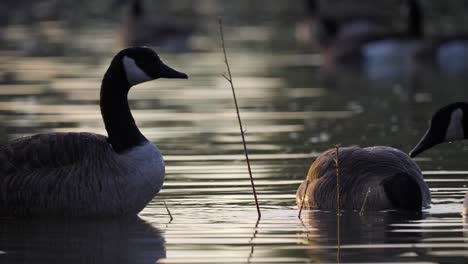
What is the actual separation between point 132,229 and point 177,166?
3823 millimetres

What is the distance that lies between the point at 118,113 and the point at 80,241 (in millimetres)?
1866

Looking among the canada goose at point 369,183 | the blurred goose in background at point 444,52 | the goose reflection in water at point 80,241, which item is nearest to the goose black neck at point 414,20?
the blurred goose in background at point 444,52

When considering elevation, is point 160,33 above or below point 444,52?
below

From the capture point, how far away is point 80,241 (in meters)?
11.6

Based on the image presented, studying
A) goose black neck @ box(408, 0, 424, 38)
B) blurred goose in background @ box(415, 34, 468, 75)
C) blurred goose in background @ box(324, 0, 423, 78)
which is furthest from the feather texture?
goose black neck @ box(408, 0, 424, 38)

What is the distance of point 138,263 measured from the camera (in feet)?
34.4

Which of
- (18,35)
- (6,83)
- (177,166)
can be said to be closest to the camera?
(177,166)

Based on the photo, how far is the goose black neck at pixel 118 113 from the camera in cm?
1294

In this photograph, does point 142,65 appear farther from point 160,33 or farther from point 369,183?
point 160,33

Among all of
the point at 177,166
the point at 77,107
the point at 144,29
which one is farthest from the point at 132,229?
the point at 144,29

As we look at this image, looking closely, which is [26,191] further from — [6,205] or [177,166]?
[177,166]

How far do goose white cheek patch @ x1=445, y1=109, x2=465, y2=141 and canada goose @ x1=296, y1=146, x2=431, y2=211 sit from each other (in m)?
0.50

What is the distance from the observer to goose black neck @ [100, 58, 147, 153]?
1294cm

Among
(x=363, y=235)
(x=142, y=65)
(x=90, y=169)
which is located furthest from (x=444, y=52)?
(x=363, y=235)
